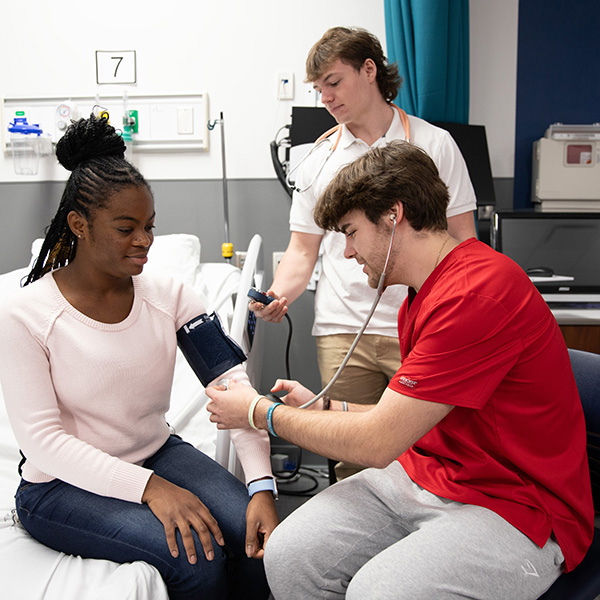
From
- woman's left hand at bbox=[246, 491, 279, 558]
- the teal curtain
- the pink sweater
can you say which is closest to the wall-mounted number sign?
the teal curtain

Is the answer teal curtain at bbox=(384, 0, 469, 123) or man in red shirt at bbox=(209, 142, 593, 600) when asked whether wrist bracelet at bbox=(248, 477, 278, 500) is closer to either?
man in red shirt at bbox=(209, 142, 593, 600)

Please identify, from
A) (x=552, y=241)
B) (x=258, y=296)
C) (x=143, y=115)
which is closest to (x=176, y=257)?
(x=143, y=115)

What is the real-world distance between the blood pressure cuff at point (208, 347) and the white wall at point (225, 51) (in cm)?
143

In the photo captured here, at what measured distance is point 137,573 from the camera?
1.01 metres

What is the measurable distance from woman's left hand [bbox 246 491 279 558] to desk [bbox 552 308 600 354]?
1.25 metres

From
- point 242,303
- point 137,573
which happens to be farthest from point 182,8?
point 137,573

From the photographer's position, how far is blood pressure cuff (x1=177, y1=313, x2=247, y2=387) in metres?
1.32

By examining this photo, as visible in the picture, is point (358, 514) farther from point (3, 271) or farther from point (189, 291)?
point (3, 271)

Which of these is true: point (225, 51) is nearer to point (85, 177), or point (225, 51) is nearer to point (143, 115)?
point (143, 115)

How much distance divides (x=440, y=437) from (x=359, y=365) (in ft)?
2.20

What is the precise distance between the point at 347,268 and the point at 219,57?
52.0 inches

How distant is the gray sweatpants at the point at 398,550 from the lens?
94 cm

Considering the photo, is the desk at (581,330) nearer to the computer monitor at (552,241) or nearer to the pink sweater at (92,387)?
the computer monitor at (552,241)

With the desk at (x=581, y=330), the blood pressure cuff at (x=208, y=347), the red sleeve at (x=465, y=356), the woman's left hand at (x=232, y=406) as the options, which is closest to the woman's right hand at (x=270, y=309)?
the blood pressure cuff at (x=208, y=347)
